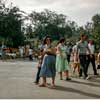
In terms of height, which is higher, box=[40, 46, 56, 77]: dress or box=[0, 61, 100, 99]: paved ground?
box=[40, 46, 56, 77]: dress

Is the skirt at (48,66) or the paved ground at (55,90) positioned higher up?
the skirt at (48,66)

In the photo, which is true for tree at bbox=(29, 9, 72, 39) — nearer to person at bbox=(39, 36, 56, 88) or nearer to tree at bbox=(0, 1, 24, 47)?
tree at bbox=(0, 1, 24, 47)

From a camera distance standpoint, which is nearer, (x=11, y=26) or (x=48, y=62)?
(x=48, y=62)

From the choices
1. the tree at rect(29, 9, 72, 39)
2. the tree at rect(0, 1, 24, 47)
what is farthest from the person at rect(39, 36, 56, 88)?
the tree at rect(29, 9, 72, 39)

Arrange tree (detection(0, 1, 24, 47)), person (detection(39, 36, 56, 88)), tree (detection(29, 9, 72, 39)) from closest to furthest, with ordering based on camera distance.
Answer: person (detection(39, 36, 56, 88)) → tree (detection(0, 1, 24, 47)) → tree (detection(29, 9, 72, 39))

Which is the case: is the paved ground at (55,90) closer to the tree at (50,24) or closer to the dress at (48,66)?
the dress at (48,66)

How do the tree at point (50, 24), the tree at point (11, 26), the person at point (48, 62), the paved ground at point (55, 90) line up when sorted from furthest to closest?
the tree at point (50, 24), the tree at point (11, 26), the person at point (48, 62), the paved ground at point (55, 90)

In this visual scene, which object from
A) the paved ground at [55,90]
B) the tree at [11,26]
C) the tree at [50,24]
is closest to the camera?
the paved ground at [55,90]

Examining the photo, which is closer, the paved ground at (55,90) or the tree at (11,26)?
the paved ground at (55,90)

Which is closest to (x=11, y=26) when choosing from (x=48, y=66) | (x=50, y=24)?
(x=50, y=24)

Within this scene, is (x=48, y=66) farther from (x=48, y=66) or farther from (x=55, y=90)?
(x=55, y=90)

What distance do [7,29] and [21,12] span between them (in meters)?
9.75

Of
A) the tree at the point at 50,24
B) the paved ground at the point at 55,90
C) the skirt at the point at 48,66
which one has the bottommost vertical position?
the paved ground at the point at 55,90

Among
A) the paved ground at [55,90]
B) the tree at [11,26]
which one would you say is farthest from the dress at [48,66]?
the tree at [11,26]
